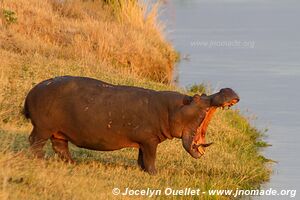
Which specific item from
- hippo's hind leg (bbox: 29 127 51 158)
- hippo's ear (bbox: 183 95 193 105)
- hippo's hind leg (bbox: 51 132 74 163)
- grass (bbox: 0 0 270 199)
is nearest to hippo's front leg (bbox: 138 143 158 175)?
grass (bbox: 0 0 270 199)

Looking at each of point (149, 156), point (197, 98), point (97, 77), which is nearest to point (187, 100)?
point (197, 98)

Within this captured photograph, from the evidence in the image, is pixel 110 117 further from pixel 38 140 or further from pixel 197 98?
pixel 197 98

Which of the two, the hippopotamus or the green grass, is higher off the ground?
the hippopotamus

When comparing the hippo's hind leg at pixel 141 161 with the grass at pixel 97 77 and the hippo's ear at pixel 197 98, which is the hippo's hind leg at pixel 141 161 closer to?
the grass at pixel 97 77

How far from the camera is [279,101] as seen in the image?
19938 mm

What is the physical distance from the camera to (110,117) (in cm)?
1124

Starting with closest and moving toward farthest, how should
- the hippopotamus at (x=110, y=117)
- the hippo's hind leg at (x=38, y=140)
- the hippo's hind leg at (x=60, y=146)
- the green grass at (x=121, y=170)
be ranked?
the green grass at (x=121, y=170) < the hippo's hind leg at (x=38, y=140) < the hippopotamus at (x=110, y=117) < the hippo's hind leg at (x=60, y=146)

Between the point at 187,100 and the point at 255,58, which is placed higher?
the point at 255,58

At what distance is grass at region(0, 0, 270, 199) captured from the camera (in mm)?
9656

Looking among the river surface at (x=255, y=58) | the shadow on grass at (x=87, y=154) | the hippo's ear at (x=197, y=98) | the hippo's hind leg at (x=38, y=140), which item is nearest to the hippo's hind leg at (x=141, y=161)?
the shadow on grass at (x=87, y=154)

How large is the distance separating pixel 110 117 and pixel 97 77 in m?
5.77

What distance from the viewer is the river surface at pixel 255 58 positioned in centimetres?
1672

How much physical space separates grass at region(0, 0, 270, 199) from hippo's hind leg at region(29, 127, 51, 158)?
0.38ft

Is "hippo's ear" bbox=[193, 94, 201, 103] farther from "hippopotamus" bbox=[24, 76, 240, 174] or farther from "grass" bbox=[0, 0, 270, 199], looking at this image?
"grass" bbox=[0, 0, 270, 199]
